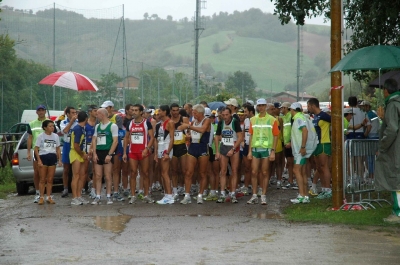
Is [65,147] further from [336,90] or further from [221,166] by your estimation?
[336,90]

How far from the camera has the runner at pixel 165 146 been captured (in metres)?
16.1

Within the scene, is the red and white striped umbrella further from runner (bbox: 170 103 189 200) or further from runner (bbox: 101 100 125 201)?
runner (bbox: 170 103 189 200)

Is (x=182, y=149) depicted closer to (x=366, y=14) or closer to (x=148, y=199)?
(x=148, y=199)

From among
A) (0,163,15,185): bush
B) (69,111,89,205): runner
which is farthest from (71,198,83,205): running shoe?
(0,163,15,185): bush

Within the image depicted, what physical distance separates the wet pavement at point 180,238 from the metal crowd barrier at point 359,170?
1.44 meters

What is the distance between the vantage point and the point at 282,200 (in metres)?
16.4

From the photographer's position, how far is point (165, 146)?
1627 cm

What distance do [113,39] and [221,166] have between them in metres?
26.3

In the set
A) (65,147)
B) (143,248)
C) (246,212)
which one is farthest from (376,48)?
(65,147)

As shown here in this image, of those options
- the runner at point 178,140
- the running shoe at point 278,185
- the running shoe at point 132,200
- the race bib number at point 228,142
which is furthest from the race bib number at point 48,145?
the running shoe at point 278,185

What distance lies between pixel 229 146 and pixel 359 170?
3054mm

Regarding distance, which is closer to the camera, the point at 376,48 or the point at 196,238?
the point at 196,238

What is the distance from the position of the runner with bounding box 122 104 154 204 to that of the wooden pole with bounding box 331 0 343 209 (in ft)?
14.0

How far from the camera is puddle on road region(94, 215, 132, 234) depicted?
1223 centimetres
